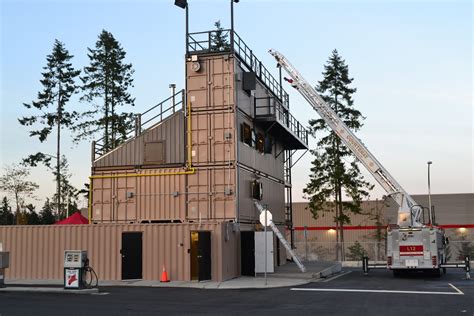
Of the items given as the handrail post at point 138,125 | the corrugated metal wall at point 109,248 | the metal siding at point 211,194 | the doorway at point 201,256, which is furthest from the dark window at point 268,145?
the doorway at point 201,256

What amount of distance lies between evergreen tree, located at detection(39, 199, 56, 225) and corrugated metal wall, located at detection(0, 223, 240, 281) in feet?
141

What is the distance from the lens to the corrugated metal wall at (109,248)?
24812mm

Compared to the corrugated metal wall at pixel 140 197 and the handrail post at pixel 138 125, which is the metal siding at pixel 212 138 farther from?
the handrail post at pixel 138 125

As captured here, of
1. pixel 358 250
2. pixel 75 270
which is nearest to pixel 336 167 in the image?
pixel 358 250

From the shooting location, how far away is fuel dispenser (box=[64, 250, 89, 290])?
808 inches

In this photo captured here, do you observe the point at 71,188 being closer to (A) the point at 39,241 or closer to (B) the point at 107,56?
(B) the point at 107,56

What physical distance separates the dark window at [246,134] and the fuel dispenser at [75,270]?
37.9 ft

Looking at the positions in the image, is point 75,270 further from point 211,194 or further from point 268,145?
point 268,145

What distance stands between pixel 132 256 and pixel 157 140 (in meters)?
6.84

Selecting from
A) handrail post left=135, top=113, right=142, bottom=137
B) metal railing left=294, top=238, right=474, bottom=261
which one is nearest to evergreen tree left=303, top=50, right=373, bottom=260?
metal railing left=294, top=238, right=474, bottom=261

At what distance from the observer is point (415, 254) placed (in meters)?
26.8

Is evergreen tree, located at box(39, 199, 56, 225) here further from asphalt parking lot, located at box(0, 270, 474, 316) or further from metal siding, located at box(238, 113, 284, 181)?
asphalt parking lot, located at box(0, 270, 474, 316)

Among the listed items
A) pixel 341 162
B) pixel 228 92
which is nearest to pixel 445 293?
pixel 228 92

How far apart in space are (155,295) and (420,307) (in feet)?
27.8
